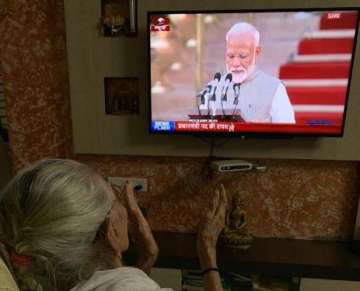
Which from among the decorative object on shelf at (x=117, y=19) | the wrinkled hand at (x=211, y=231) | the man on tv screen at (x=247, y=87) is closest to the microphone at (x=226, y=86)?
the man on tv screen at (x=247, y=87)

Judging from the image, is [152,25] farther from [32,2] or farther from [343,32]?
[343,32]

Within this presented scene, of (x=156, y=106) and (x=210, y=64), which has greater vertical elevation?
(x=210, y=64)

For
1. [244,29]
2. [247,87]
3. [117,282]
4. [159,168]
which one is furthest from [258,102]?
[117,282]

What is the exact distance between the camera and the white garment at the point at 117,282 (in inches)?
33.0

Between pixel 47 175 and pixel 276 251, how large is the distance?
1.54 metres

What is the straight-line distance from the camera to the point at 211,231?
123cm

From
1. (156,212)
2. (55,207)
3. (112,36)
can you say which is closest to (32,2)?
(112,36)

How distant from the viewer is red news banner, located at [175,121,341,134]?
1.82m

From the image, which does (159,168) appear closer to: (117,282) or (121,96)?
(121,96)

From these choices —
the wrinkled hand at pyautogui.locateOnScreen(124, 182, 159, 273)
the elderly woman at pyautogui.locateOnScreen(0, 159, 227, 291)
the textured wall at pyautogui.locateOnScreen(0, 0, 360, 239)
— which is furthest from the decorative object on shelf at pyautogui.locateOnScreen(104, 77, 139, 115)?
the elderly woman at pyautogui.locateOnScreen(0, 159, 227, 291)

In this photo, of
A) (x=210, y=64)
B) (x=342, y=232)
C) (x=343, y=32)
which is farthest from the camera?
(x=342, y=232)

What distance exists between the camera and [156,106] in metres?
1.89

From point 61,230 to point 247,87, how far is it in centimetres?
128

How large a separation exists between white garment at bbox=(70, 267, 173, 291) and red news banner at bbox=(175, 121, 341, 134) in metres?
1.07
